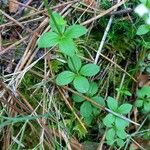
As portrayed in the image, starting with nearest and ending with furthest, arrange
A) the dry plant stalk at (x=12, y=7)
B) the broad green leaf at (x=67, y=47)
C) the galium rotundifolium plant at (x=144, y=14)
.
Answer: the broad green leaf at (x=67, y=47) → the galium rotundifolium plant at (x=144, y=14) → the dry plant stalk at (x=12, y=7)

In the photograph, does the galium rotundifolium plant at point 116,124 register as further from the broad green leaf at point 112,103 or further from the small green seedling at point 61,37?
the small green seedling at point 61,37

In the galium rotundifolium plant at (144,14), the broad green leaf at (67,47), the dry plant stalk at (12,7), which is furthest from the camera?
the dry plant stalk at (12,7)

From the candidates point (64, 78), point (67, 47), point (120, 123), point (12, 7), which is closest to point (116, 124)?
point (120, 123)

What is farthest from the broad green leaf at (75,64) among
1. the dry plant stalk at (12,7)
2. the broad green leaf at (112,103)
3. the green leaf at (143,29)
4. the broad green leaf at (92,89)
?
the dry plant stalk at (12,7)

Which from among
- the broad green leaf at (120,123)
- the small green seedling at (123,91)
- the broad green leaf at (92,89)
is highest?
the broad green leaf at (92,89)

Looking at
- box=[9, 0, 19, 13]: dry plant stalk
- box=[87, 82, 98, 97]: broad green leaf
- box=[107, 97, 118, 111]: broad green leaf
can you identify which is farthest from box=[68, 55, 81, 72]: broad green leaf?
box=[9, 0, 19, 13]: dry plant stalk

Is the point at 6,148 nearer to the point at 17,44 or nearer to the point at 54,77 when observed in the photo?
the point at 54,77

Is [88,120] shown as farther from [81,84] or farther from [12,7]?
[12,7]

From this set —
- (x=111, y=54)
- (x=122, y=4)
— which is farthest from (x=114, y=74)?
(x=122, y=4)
